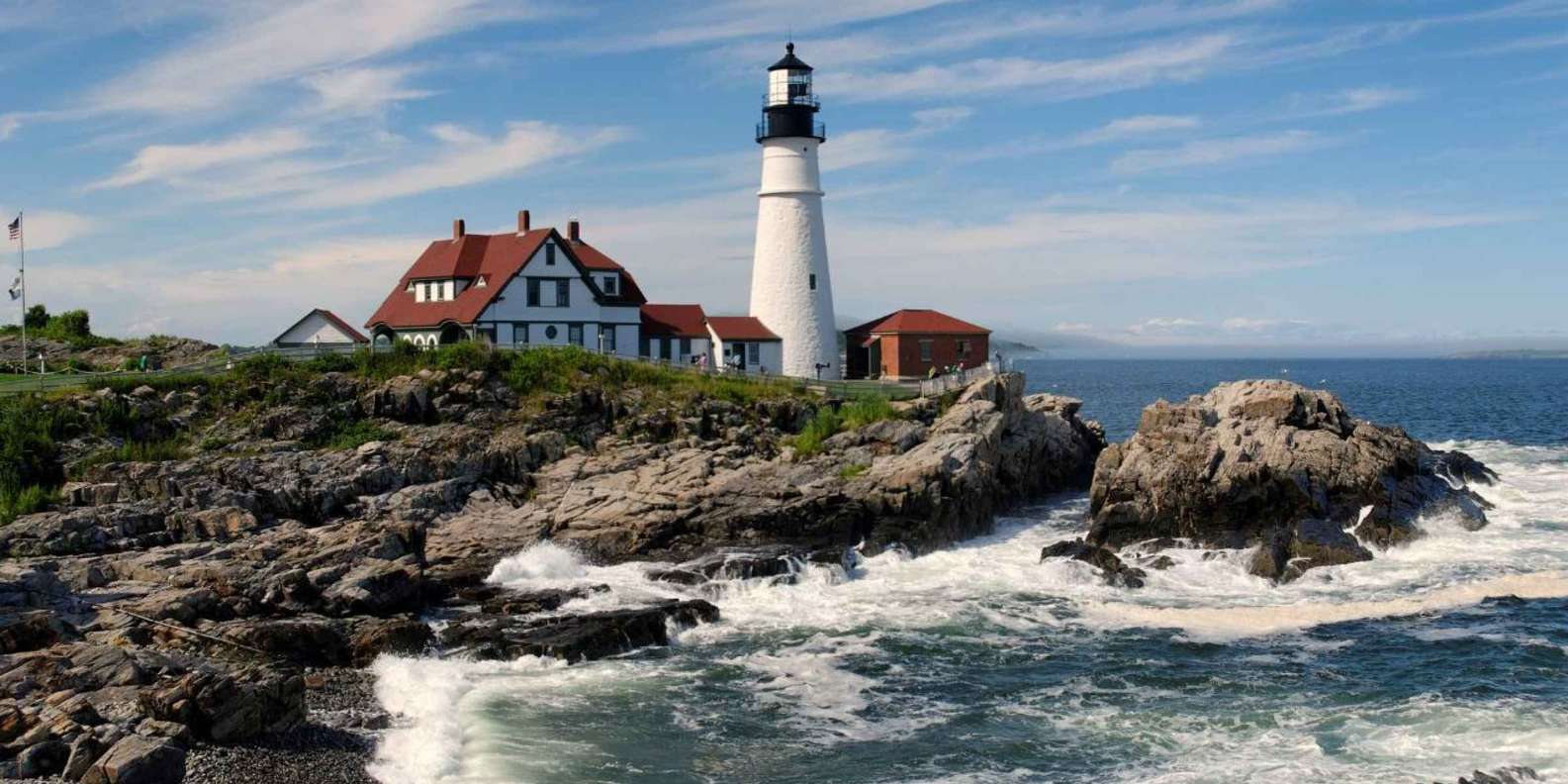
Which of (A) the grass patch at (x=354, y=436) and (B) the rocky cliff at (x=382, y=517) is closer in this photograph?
(B) the rocky cliff at (x=382, y=517)

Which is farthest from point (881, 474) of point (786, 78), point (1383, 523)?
point (786, 78)

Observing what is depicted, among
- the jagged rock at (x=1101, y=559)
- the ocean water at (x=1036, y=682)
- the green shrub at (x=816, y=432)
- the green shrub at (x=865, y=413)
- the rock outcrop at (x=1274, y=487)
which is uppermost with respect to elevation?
the green shrub at (x=865, y=413)

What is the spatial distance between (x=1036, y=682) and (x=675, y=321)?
98.3ft

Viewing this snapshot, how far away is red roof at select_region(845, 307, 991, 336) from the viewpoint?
51250 mm

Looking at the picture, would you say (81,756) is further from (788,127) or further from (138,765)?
(788,127)

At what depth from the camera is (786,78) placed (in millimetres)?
48156

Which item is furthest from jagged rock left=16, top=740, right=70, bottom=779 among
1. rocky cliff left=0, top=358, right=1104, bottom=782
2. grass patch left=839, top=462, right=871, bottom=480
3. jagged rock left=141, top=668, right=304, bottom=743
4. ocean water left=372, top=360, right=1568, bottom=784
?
grass patch left=839, top=462, right=871, bottom=480

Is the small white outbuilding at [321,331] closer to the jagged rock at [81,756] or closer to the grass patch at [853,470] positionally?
the grass patch at [853,470]

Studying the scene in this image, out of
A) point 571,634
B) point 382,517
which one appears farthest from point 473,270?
point 571,634

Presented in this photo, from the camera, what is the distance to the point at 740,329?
49469 millimetres

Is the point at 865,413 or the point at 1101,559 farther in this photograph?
the point at 865,413

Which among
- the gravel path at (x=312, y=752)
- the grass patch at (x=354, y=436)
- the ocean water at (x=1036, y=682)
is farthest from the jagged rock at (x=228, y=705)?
the grass patch at (x=354, y=436)

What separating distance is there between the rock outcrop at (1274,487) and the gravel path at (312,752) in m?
20.7

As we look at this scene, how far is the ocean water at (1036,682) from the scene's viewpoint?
19.6m
